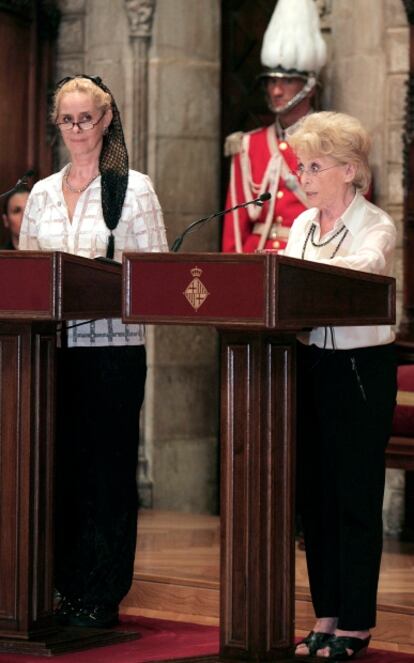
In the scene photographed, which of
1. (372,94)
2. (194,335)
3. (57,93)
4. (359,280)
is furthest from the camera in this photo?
(194,335)

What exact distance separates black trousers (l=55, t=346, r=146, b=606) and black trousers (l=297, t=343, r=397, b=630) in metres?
0.68

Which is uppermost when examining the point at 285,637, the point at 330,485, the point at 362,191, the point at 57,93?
the point at 57,93

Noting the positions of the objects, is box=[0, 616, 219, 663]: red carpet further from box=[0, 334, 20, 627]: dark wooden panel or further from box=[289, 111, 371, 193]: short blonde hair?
box=[289, 111, 371, 193]: short blonde hair

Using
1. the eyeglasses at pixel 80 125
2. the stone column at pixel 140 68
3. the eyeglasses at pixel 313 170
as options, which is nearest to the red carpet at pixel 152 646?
the eyeglasses at pixel 313 170

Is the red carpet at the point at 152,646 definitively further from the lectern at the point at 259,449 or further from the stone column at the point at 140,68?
the stone column at the point at 140,68

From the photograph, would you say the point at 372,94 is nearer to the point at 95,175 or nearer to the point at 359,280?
the point at 95,175

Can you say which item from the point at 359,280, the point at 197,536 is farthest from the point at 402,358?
the point at 359,280

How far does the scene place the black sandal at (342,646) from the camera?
422 cm

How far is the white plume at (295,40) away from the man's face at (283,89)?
0.06 meters

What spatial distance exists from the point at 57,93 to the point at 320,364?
1.18 metres

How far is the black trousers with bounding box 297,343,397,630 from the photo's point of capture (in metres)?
4.20

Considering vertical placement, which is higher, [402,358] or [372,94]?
[372,94]

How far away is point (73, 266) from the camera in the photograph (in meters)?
4.09

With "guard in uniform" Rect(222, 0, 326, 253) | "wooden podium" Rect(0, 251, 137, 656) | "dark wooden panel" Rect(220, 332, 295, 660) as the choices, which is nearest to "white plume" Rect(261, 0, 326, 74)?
"guard in uniform" Rect(222, 0, 326, 253)
